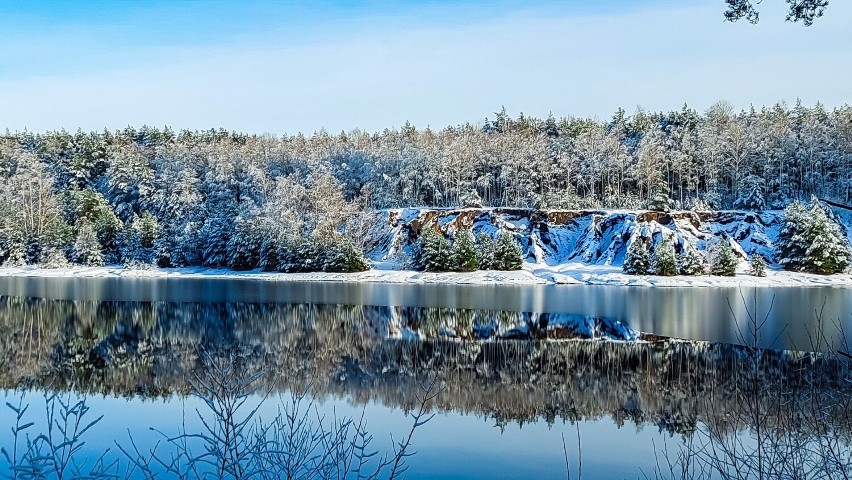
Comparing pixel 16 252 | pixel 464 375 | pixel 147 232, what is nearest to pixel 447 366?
pixel 464 375

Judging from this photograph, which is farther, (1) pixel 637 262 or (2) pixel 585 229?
(2) pixel 585 229

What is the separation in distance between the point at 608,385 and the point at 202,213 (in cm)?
6742

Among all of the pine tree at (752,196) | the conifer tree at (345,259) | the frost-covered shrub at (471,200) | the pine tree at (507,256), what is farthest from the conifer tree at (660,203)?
the conifer tree at (345,259)

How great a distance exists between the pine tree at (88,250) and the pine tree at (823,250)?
5827 cm

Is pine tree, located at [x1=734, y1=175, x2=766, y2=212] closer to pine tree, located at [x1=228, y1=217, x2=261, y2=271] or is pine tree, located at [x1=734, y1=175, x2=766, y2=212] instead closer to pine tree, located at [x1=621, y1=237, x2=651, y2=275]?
pine tree, located at [x1=621, y1=237, x2=651, y2=275]

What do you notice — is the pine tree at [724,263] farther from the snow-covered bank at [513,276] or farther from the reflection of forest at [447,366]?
the reflection of forest at [447,366]

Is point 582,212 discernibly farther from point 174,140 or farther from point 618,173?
point 174,140

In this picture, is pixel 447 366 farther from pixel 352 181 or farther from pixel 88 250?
pixel 352 181

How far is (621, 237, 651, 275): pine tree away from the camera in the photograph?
166 ft

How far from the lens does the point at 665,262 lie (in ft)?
163

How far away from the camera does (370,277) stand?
53.3 m

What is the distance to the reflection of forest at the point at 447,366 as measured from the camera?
41.4ft

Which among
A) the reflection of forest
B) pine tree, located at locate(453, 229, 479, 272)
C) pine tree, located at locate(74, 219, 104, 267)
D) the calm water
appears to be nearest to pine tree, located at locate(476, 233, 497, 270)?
pine tree, located at locate(453, 229, 479, 272)

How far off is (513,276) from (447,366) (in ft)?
115
